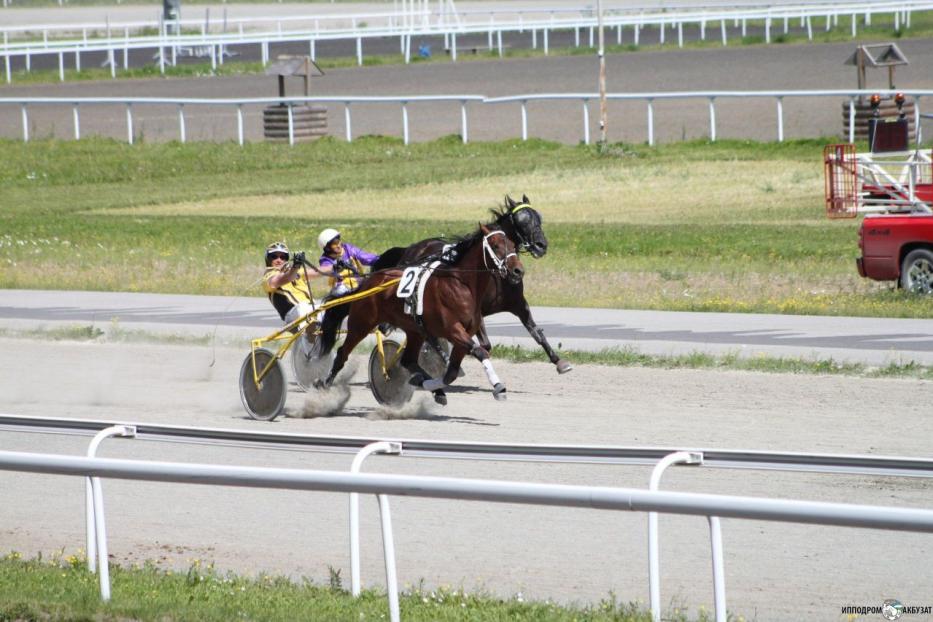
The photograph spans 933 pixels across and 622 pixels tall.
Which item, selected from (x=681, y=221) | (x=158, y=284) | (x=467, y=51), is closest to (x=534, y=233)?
(x=158, y=284)

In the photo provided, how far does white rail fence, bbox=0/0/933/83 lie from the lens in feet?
193

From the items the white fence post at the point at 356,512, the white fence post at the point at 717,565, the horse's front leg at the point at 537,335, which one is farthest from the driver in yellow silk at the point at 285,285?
the white fence post at the point at 717,565

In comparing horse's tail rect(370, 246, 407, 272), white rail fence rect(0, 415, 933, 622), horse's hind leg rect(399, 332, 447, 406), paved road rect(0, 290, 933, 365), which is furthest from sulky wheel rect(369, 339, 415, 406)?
white rail fence rect(0, 415, 933, 622)

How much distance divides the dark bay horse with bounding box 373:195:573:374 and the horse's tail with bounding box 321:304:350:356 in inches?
26.6

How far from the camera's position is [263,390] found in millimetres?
12648

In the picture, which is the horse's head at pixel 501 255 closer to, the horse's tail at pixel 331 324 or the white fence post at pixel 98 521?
the horse's tail at pixel 331 324

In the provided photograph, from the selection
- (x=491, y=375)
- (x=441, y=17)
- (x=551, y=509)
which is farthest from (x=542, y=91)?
(x=551, y=509)

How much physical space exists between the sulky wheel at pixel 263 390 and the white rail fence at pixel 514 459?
4.26 metres

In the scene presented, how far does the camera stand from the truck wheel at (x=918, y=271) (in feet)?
59.2

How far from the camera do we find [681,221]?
26906 millimetres

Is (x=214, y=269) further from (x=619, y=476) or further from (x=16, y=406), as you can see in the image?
(x=619, y=476)

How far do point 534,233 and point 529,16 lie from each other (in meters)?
65.9

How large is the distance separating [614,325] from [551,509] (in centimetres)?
939

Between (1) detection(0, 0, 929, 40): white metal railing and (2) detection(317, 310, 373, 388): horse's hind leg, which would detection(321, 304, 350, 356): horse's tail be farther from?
(1) detection(0, 0, 929, 40): white metal railing
